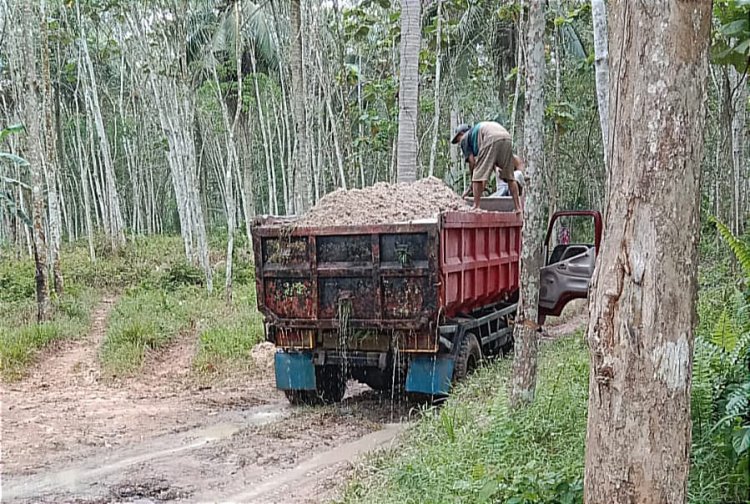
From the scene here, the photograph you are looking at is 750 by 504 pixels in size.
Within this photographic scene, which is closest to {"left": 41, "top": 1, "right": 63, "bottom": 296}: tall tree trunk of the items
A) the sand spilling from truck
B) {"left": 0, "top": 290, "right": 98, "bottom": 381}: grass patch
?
{"left": 0, "top": 290, "right": 98, "bottom": 381}: grass patch

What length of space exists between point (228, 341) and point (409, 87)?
4302 mm

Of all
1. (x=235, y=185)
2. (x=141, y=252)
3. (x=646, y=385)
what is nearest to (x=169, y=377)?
(x=646, y=385)

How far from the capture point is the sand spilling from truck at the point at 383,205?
6.56 m

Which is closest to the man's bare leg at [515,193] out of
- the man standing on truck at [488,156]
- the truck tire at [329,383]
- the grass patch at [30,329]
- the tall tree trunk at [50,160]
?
the man standing on truck at [488,156]

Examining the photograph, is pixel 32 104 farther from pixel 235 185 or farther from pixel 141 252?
pixel 235 185

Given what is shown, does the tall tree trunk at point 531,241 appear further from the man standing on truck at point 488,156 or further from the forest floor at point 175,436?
the man standing on truck at point 488,156

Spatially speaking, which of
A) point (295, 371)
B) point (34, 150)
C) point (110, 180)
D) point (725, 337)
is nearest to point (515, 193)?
point (295, 371)

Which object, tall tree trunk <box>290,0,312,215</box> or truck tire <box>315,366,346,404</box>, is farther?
tall tree trunk <box>290,0,312,215</box>

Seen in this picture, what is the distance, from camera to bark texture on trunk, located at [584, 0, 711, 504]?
6.92ft

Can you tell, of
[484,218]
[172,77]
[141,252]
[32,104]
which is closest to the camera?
[484,218]

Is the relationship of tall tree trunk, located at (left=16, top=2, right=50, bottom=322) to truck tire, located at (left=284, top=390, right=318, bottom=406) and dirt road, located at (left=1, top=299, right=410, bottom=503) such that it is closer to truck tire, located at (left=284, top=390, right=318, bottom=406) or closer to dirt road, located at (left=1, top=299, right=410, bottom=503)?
dirt road, located at (left=1, top=299, right=410, bottom=503)

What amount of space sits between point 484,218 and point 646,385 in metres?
4.93

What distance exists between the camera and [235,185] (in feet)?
100

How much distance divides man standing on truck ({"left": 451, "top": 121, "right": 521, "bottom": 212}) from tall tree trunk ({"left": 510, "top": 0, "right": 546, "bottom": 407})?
3016 mm
